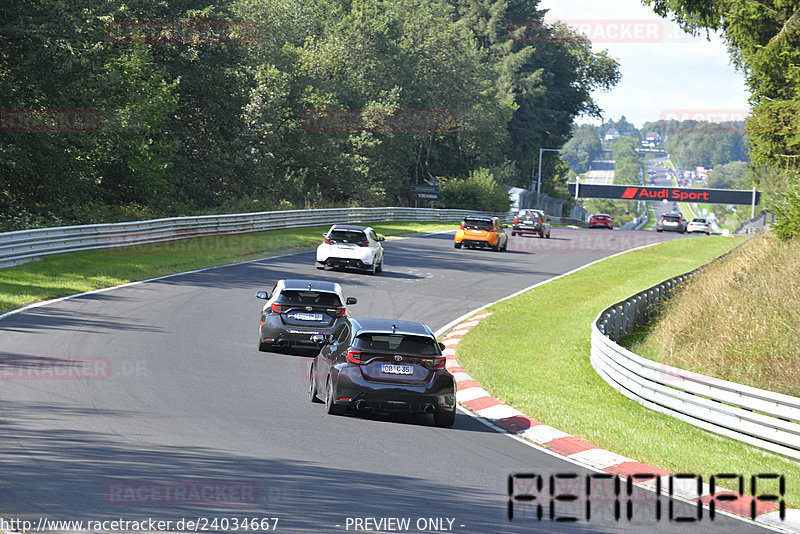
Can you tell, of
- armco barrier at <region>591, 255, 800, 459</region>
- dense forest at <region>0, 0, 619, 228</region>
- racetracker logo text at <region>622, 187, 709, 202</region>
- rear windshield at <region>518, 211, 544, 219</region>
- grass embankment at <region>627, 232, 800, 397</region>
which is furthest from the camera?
racetracker logo text at <region>622, 187, 709, 202</region>

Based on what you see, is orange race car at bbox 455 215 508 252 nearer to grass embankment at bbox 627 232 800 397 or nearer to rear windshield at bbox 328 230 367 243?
rear windshield at bbox 328 230 367 243

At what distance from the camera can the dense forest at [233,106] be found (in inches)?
1398

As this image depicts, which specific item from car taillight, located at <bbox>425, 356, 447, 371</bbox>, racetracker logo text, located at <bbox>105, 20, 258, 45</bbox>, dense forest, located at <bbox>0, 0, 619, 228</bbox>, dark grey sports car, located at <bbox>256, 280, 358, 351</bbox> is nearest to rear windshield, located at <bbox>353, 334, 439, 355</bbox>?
car taillight, located at <bbox>425, 356, 447, 371</bbox>

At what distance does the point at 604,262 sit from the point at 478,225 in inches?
232

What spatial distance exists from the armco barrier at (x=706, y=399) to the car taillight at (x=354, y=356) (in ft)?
17.2

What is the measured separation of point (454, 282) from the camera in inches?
1291

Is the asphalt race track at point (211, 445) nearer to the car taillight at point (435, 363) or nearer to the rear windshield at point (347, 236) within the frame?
the car taillight at point (435, 363)

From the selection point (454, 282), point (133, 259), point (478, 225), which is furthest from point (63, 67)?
point (478, 225)

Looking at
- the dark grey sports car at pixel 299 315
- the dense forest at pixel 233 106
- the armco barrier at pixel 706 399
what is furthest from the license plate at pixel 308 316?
the dense forest at pixel 233 106

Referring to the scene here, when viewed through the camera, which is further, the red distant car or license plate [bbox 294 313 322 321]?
the red distant car

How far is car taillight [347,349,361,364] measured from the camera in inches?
517

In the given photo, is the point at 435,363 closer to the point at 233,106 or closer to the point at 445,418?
the point at 445,418

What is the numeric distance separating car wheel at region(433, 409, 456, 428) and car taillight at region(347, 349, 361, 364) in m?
1.25

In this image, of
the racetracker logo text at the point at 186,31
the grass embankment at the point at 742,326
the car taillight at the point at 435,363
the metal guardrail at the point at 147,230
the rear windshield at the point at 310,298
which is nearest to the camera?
the car taillight at the point at 435,363
